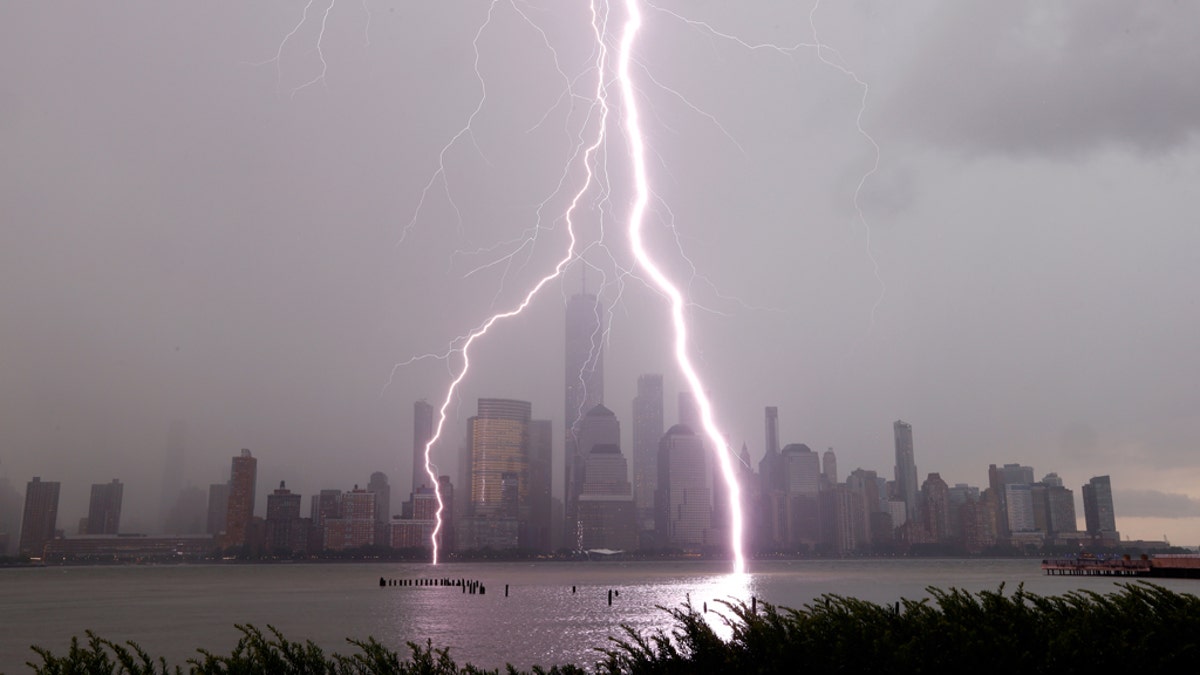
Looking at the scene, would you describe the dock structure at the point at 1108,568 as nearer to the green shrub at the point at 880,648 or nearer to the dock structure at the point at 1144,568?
the dock structure at the point at 1144,568

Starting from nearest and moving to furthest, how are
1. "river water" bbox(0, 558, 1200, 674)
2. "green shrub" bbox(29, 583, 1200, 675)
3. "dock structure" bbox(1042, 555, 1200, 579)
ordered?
"green shrub" bbox(29, 583, 1200, 675) → "river water" bbox(0, 558, 1200, 674) → "dock structure" bbox(1042, 555, 1200, 579)

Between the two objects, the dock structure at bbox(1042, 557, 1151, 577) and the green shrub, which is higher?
the green shrub

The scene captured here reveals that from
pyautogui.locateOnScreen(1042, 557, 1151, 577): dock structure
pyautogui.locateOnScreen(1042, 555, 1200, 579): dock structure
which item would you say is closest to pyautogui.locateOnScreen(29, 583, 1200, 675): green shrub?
pyautogui.locateOnScreen(1042, 555, 1200, 579): dock structure

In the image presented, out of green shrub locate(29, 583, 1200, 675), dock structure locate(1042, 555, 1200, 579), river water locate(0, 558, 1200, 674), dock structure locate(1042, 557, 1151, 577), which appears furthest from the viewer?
dock structure locate(1042, 557, 1151, 577)

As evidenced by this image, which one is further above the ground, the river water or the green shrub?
the green shrub

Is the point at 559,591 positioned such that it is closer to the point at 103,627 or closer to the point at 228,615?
the point at 228,615

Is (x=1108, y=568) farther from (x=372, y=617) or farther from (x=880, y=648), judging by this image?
(x=880, y=648)

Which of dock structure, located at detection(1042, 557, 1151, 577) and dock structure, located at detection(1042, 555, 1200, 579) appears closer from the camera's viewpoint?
dock structure, located at detection(1042, 555, 1200, 579)

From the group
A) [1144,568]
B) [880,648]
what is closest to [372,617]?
[880,648]

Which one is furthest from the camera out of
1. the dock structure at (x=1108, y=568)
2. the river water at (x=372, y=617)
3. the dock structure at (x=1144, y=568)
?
the dock structure at (x=1108, y=568)

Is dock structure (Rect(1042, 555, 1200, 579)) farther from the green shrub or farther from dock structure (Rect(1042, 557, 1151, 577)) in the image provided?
the green shrub

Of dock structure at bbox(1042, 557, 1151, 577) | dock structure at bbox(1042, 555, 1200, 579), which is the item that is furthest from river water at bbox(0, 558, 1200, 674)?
dock structure at bbox(1042, 557, 1151, 577)

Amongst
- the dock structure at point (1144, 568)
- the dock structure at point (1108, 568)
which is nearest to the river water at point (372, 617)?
the dock structure at point (1144, 568)
